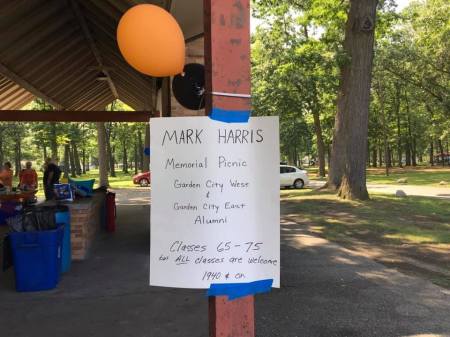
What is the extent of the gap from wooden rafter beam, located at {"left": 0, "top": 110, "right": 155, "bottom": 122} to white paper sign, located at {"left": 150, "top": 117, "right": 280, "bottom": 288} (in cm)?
1276

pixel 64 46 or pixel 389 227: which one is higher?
pixel 64 46

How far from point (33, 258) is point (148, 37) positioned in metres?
4.14

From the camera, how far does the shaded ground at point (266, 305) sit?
4680 millimetres

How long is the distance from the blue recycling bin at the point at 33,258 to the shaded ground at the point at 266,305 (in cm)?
18

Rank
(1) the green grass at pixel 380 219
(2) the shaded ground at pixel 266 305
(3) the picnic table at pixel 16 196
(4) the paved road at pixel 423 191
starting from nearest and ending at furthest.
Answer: (2) the shaded ground at pixel 266 305, (1) the green grass at pixel 380 219, (3) the picnic table at pixel 16 196, (4) the paved road at pixel 423 191

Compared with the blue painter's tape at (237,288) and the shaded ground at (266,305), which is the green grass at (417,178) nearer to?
the shaded ground at (266,305)

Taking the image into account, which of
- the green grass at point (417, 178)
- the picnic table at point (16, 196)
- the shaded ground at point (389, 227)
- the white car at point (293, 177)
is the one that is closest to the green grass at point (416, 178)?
the green grass at point (417, 178)

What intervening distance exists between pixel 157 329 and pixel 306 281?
2.52 metres

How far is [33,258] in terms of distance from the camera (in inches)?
238

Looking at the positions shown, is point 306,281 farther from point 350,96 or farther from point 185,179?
point 350,96

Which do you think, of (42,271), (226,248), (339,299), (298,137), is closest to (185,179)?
(226,248)

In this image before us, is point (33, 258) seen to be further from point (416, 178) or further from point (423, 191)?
point (416, 178)

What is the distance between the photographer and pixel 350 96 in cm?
1520

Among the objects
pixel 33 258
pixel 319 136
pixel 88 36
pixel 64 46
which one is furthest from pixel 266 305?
pixel 319 136
